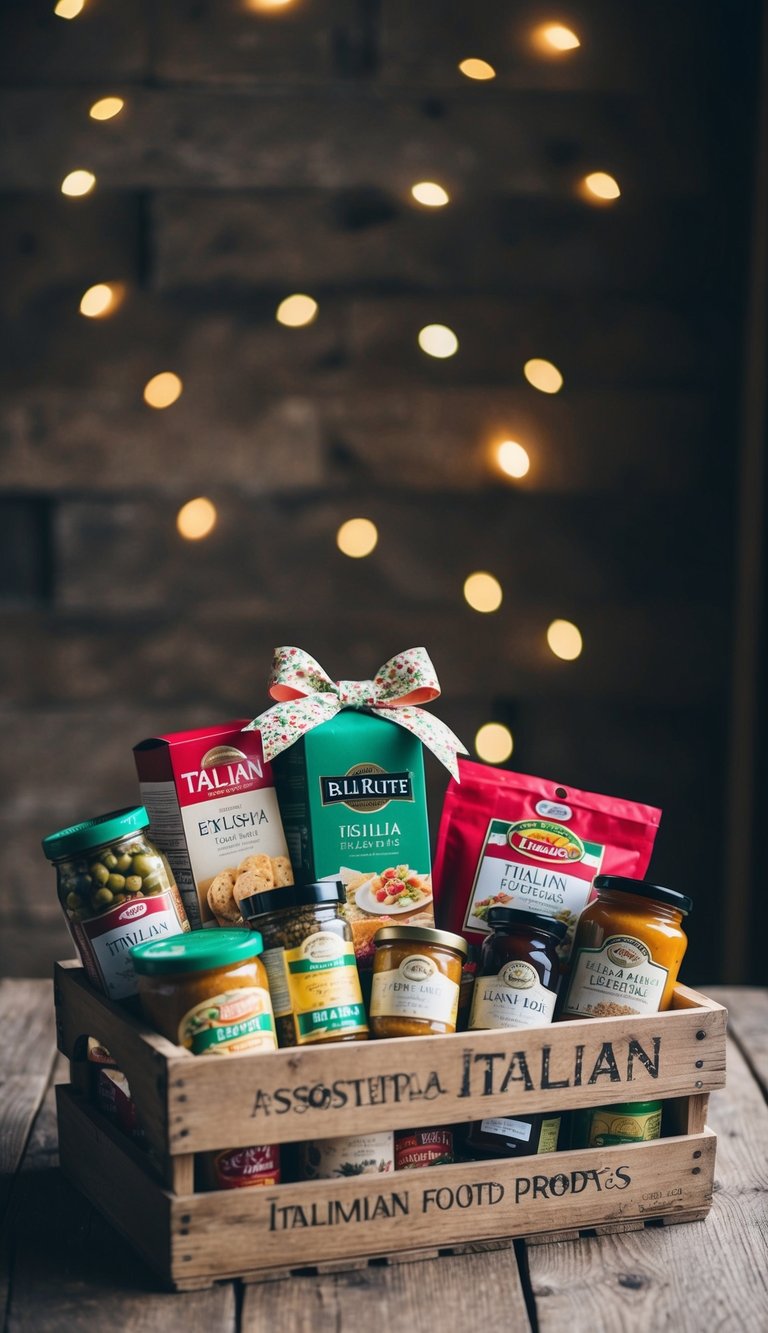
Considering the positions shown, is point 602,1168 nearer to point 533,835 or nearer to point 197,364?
point 533,835

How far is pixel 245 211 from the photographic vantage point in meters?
1.81

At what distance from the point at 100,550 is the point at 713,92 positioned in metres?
1.10

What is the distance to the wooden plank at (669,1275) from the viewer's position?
32.2 inches

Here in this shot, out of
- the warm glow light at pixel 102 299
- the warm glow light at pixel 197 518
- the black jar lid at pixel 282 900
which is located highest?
the warm glow light at pixel 102 299

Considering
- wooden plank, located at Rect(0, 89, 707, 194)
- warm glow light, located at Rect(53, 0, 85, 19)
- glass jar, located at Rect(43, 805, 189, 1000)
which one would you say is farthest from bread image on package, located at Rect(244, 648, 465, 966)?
warm glow light, located at Rect(53, 0, 85, 19)

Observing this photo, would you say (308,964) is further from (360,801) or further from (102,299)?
(102,299)

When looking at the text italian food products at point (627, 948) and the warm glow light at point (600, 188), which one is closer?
the text italian food products at point (627, 948)

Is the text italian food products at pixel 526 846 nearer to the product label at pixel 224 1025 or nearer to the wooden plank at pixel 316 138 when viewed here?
the product label at pixel 224 1025

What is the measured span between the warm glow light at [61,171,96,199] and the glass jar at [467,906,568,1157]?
1.31 meters

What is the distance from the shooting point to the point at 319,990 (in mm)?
883

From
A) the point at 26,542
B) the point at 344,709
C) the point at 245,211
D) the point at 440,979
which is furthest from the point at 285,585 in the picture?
the point at 440,979

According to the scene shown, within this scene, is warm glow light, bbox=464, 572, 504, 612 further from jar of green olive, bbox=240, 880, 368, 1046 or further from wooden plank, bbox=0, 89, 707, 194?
jar of green olive, bbox=240, 880, 368, 1046

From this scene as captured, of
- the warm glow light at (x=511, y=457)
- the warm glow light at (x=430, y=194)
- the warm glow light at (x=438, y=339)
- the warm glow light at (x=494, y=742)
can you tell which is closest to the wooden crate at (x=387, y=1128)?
the warm glow light at (x=494, y=742)

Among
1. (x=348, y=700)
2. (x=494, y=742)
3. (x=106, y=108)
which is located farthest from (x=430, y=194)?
(x=348, y=700)
